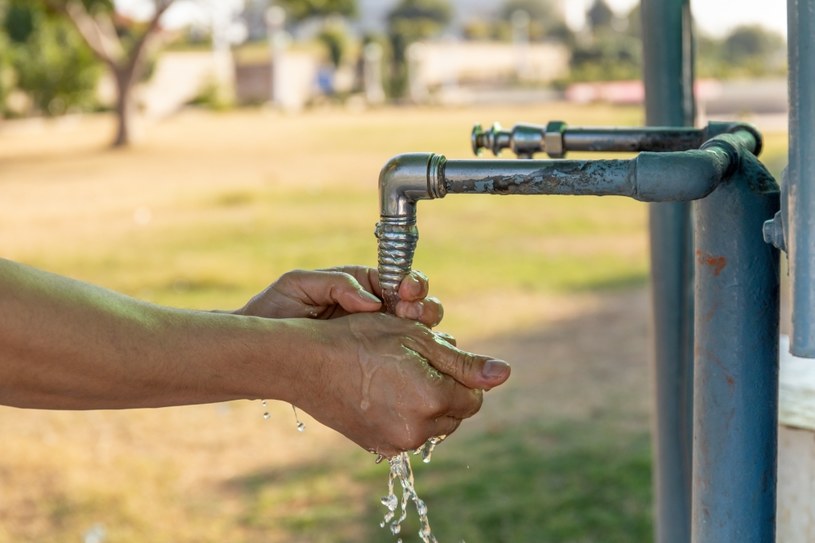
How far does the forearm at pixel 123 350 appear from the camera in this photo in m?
0.95

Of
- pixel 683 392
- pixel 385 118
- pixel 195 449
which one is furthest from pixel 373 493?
pixel 385 118

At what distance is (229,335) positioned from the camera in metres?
1.04

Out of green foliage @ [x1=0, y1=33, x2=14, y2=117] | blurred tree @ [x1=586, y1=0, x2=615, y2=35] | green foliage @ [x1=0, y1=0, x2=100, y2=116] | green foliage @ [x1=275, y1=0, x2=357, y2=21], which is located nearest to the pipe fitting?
green foliage @ [x1=275, y1=0, x2=357, y2=21]

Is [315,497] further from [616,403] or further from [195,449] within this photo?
[616,403]

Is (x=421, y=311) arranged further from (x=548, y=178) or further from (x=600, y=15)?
Answer: (x=600, y=15)

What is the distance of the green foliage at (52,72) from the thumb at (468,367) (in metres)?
23.0

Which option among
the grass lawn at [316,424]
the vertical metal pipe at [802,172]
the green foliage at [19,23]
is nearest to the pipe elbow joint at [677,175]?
the vertical metal pipe at [802,172]

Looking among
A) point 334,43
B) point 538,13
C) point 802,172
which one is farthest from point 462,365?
point 538,13

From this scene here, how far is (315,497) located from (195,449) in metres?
0.70

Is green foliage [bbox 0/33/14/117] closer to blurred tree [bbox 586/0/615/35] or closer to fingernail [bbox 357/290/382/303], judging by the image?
fingernail [bbox 357/290/382/303]

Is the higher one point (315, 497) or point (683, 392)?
point (683, 392)

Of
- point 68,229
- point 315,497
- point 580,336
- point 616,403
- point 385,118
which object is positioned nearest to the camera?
point 315,497

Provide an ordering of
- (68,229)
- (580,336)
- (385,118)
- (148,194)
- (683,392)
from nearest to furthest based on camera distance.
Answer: (683,392), (580,336), (68,229), (148,194), (385,118)

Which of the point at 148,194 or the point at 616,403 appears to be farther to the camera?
the point at 148,194
